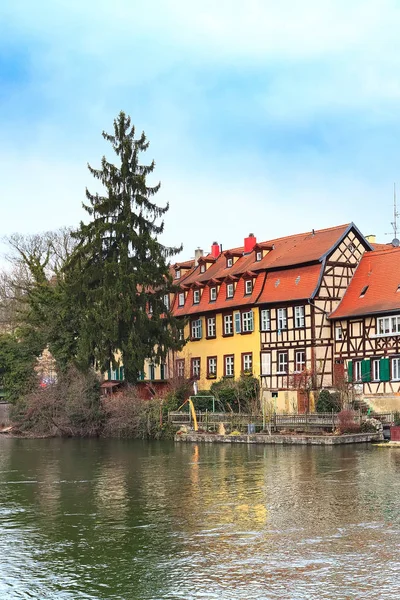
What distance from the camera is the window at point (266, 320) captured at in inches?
2089

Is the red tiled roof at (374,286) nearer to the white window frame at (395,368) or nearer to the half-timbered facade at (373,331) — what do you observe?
the half-timbered facade at (373,331)

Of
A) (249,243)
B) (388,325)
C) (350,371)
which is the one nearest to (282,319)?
(350,371)

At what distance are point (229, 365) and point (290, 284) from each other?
6.98 meters

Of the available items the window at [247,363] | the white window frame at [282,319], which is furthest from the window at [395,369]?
the window at [247,363]

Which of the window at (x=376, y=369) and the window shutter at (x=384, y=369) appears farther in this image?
the window at (x=376, y=369)

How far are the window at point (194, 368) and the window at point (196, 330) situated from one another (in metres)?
1.51

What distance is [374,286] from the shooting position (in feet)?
164

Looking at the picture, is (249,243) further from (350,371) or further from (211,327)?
(350,371)

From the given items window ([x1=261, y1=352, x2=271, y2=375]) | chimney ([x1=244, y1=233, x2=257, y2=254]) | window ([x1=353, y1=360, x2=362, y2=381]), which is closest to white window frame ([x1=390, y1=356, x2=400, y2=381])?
window ([x1=353, y1=360, x2=362, y2=381])

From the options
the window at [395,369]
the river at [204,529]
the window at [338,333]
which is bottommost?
the river at [204,529]

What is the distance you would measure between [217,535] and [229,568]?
3.03 meters

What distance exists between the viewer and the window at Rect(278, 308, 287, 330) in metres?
52.1

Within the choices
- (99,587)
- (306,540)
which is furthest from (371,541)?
(99,587)

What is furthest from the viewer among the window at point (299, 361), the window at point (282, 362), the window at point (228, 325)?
the window at point (228, 325)
